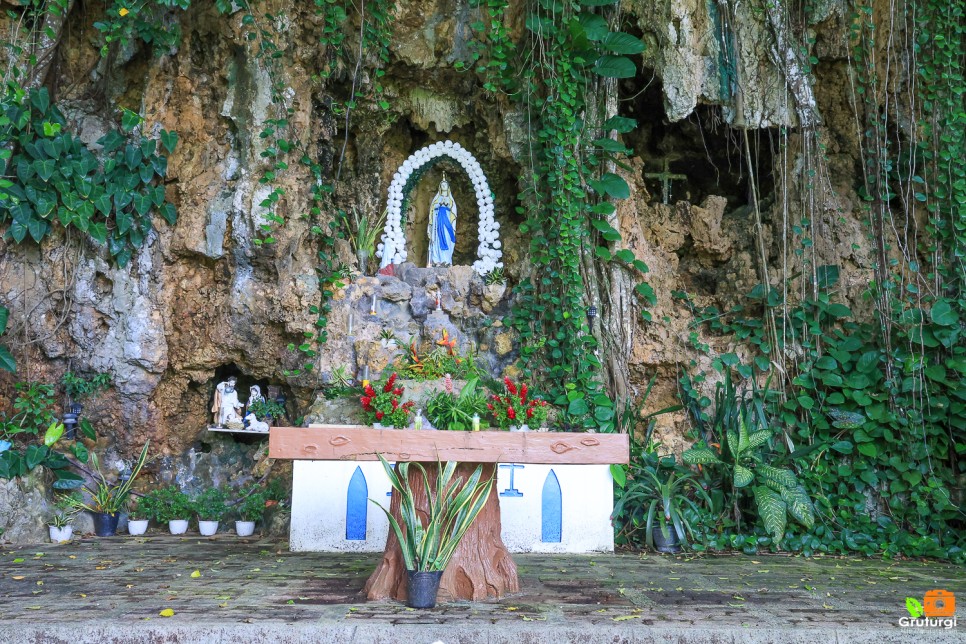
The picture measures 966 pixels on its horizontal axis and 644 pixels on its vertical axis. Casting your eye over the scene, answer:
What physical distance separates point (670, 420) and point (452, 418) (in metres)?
2.50

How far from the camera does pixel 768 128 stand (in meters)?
7.67

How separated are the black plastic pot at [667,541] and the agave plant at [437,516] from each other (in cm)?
241

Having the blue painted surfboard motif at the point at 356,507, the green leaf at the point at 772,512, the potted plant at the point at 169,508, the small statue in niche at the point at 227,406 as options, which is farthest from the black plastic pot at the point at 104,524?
the green leaf at the point at 772,512

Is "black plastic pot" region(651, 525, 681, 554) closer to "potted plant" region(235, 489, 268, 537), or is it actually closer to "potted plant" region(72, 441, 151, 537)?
"potted plant" region(235, 489, 268, 537)

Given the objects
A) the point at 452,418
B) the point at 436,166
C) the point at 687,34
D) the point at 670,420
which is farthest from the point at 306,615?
the point at 687,34

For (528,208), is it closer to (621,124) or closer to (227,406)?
(621,124)

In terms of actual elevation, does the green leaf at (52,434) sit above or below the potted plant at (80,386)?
below

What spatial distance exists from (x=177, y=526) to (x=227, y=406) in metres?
1.13

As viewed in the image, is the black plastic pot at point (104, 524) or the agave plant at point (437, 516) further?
the black plastic pot at point (104, 524)

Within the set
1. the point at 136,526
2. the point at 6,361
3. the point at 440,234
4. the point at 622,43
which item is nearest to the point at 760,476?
the point at 440,234

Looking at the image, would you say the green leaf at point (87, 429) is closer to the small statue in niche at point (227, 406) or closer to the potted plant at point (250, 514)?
the small statue in niche at point (227, 406)

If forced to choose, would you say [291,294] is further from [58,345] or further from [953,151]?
[953,151]

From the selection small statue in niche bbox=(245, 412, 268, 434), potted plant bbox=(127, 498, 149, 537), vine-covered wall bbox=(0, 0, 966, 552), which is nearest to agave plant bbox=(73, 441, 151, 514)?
potted plant bbox=(127, 498, 149, 537)

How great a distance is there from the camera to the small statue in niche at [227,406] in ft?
23.4
